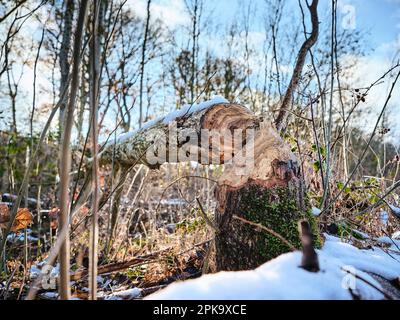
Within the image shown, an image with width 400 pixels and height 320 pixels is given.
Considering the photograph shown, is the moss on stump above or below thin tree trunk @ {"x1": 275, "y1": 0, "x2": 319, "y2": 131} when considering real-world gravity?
below

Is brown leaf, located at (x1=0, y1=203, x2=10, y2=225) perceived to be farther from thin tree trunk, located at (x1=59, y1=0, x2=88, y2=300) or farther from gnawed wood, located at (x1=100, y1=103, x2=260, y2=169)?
thin tree trunk, located at (x1=59, y1=0, x2=88, y2=300)

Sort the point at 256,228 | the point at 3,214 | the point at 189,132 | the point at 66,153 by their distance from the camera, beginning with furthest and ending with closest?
the point at 189,132, the point at 3,214, the point at 256,228, the point at 66,153

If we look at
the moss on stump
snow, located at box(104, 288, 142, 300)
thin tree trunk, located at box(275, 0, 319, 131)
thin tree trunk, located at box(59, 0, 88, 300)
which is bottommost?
snow, located at box(104, 288, 142, 300)

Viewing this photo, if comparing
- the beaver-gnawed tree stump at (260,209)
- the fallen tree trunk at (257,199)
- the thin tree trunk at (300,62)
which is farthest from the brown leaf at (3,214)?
the thin tree trunk at (300,62)

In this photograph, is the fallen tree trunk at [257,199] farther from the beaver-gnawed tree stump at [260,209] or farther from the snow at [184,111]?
the snow at [184,111]

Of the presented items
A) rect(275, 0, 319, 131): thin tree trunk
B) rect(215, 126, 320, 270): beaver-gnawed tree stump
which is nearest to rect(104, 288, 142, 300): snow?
rect(215, 126, 320, 270): beaver-gnawed tree stump

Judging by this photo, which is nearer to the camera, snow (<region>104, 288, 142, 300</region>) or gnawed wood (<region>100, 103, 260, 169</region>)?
snow (<region>104, 288, 142, 300</region>)

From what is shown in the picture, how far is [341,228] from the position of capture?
204cm

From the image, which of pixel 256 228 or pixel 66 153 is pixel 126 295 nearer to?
pixel 256 228

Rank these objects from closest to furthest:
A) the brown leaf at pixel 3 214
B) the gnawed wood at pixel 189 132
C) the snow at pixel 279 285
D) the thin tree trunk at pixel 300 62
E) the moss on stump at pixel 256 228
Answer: the snow at pixel 279 285
the moss on stump at pixel 256 228
the brown leaf at pixel 3 214
the gnawed wood at pixel 189 132
the thin tree trunk at pixel 300 62

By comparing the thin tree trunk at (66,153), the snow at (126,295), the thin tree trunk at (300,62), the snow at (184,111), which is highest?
the thin tree trunk at (300,62)

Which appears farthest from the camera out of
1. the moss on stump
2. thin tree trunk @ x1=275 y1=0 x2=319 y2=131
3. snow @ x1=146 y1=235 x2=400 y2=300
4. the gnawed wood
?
thin tree trunk @ x1=275 y1=0 x2=319 y2=131

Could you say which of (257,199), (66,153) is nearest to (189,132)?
(257,199)

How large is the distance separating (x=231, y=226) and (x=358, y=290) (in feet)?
2.34
